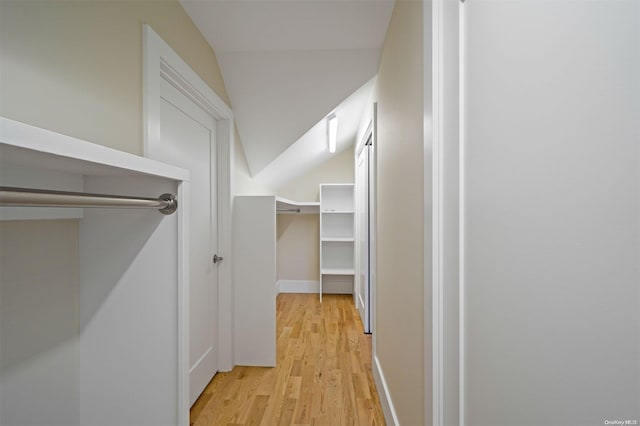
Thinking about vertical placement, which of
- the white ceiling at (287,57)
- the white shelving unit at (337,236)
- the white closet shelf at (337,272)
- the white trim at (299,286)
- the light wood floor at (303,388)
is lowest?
the light wood floor at (303,388)

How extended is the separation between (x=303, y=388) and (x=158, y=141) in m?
1.81

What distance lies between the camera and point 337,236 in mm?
4359

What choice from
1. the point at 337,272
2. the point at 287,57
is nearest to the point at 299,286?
the point at 337,272

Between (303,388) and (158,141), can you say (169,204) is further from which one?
(303,388)

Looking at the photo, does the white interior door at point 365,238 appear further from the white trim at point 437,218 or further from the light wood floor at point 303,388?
the white trim at point 437,218

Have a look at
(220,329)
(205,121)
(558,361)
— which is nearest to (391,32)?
(205,121)

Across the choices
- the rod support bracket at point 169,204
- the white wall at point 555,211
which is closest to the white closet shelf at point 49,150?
the rod support bracket at point 169,204

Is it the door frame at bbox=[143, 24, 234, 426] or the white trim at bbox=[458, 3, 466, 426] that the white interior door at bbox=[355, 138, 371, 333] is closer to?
the door frame at bbox=[143, 24, 234, 426]

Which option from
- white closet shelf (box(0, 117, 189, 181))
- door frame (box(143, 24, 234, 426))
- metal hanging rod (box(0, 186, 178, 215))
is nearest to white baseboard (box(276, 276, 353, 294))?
door frame (box(143, 24, 234, 426))

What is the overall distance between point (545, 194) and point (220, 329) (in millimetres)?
2237

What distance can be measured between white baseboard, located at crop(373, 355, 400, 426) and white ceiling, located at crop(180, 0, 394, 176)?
80.7 inches

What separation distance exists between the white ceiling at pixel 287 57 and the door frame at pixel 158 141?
11.3 inches

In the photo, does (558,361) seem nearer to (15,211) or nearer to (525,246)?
(525,246)

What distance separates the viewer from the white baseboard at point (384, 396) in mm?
1480
